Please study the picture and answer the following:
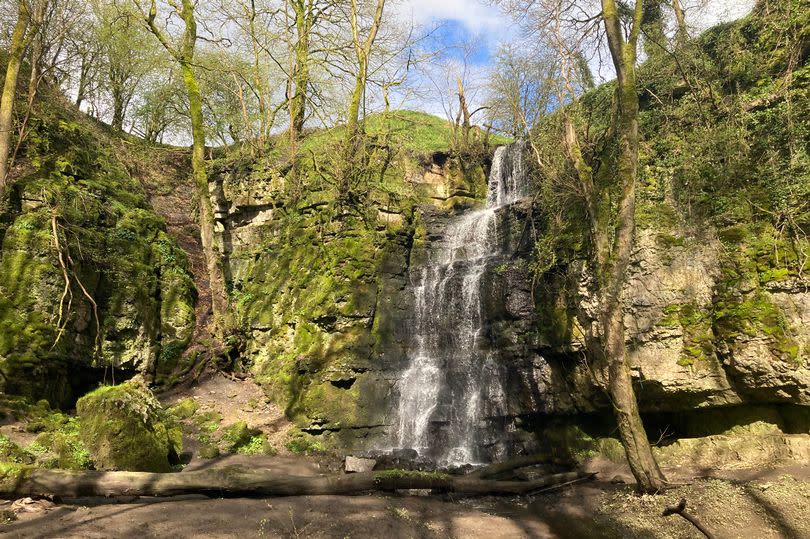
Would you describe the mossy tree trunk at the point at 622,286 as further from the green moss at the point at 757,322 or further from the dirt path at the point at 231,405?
the dirt path at the point at 231,405

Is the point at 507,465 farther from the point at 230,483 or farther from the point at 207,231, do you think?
the point at 207,231

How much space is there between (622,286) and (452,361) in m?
5.20

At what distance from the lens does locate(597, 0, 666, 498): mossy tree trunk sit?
6.88 metres

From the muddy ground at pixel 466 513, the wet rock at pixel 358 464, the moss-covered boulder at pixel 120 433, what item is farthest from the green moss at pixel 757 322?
the moss-covered boulder at pixel 120 433

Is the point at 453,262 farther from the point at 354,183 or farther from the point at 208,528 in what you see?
the point at 208,528

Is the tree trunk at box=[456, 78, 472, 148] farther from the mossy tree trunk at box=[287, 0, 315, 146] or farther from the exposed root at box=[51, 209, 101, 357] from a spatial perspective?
the exposed root at box=[51, 209, 101, 357]

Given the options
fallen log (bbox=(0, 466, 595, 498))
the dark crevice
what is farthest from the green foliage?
the dark crevice

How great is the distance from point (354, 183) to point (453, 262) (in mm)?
4303

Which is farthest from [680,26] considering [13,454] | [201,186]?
[13,454]

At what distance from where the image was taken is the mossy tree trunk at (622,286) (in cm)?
688

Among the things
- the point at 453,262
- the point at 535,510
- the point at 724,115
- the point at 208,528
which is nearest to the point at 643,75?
the point at 724,115

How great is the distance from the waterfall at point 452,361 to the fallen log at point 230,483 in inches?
83.5

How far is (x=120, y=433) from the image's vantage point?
7199 mm

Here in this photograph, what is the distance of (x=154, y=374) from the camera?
12320 millimetres
